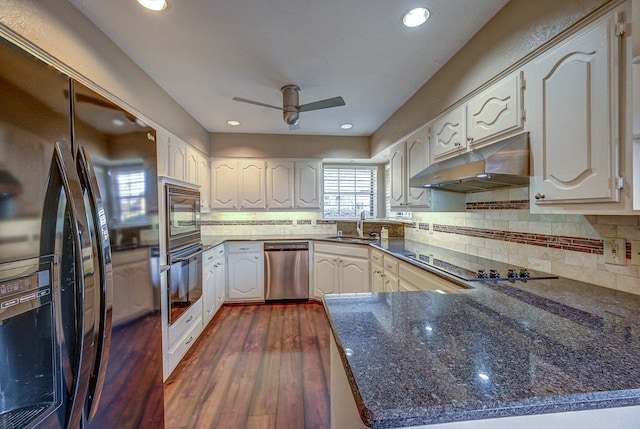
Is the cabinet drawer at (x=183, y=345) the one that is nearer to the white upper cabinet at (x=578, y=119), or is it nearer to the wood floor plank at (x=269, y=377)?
the wood floor plank at (x=269, y=377)

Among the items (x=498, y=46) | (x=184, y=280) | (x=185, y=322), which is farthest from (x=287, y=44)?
(x=185, y=322)

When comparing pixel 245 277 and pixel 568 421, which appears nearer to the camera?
pixel 568 421

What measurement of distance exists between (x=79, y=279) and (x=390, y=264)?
2313 millimetres

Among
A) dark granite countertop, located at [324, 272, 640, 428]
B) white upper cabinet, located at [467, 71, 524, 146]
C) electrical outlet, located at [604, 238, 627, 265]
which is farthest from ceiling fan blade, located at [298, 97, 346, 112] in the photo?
electrical outlet, located at [604, 238, 627, 265]

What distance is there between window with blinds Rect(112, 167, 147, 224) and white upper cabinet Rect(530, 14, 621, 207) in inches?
73.4

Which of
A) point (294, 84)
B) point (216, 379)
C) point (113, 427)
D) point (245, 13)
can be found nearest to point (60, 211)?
point (113, 427)

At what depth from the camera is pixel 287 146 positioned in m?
4.00

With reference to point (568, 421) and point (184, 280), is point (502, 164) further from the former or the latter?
point (184, 280)

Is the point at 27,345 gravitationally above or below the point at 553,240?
below

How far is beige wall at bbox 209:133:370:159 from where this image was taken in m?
3.89

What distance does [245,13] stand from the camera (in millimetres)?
1545

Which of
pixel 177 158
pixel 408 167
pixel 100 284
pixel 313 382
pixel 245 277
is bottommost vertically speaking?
pixel 313 382

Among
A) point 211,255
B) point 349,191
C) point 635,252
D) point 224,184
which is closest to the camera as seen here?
point 635,252

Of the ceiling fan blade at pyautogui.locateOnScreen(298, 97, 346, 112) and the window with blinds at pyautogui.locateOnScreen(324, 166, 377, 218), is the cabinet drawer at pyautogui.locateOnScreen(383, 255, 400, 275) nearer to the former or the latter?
the ceiling fan blade at pyautogui.locateOnScreen(298, 97, 346, 112)
